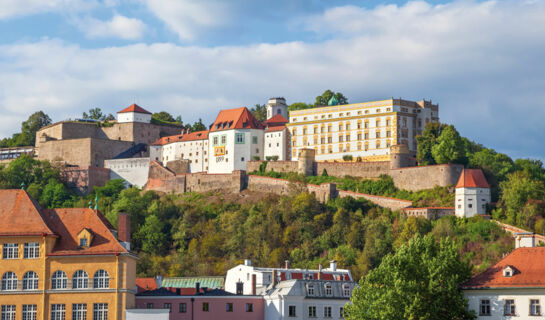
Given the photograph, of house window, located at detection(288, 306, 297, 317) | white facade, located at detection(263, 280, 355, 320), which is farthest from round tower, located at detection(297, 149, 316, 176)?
house window, located at detection(288, 306, 297, 317)

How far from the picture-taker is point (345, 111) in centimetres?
14525

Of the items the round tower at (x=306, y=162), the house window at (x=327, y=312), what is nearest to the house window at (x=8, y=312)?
the house window at (x=327, y=312)

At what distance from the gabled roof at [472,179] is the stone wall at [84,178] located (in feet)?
188

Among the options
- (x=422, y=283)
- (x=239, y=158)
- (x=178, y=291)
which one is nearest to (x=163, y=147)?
(x=239, y=158)

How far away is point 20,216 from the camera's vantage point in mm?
81688

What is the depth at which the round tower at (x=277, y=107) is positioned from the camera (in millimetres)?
169000

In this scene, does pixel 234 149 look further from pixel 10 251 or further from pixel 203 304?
pixel 10 251

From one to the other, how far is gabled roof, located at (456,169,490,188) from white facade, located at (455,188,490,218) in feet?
1.51

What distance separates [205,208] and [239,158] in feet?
34.4

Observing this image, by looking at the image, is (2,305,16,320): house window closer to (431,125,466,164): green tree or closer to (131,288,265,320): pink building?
(131,288,265,320): pink building

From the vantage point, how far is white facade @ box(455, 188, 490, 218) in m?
122

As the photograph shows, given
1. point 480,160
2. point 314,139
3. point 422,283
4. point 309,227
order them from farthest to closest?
point 314,139 < point 480,160 < point 309,227 < point 422,283

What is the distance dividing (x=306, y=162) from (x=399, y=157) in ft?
42.5

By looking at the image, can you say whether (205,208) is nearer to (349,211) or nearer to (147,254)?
(147,254)
